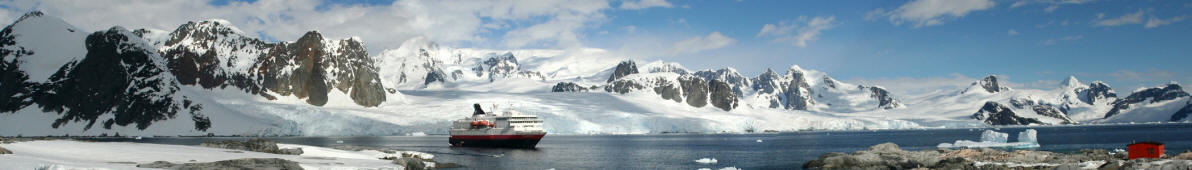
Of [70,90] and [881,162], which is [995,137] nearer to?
[881,162]

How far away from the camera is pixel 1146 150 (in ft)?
189

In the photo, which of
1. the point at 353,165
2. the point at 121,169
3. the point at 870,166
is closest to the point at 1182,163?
the point at 870,166

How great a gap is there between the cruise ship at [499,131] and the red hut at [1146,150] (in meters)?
69.9

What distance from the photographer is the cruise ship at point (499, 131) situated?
4437 inches

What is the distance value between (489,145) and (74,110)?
120 m

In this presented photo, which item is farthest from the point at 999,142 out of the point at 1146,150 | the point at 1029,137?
the point at 1146,150

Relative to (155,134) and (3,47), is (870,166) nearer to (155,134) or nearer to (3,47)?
(155,134)

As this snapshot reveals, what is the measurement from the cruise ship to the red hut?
69936 millimetres

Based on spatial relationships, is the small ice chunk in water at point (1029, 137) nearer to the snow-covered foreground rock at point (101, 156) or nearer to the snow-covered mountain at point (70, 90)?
the snow-covered foreground rock at point (101, 156)

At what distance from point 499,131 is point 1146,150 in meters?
75.7

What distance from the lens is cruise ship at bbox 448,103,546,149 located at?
370ft

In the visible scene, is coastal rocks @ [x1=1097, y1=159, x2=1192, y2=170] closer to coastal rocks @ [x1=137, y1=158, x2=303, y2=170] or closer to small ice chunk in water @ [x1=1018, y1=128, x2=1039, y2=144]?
coastal rocks @ [x1=137, y1=158, x2=303, y2=170]

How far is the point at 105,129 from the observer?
184 meters

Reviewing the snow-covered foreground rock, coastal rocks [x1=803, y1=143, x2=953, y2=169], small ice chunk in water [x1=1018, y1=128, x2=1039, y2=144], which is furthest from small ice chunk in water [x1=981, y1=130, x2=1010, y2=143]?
the snow-covered foreground rock
